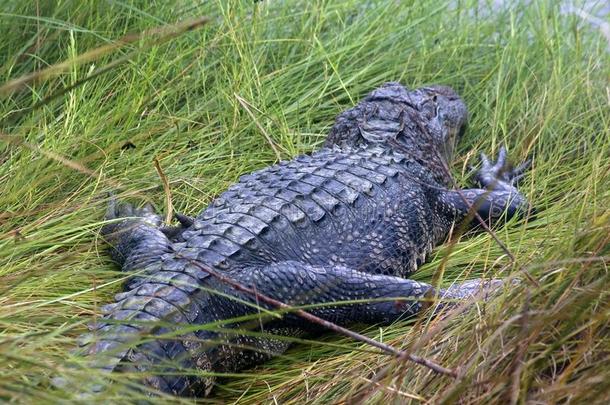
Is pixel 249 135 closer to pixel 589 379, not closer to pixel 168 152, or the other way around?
pixel 168 152

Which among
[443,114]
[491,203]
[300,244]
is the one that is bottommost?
[491,203]

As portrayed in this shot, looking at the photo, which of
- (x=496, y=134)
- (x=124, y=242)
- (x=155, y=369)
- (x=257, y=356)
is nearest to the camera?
(x=155, y=369)

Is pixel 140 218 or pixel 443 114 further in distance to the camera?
pixel 443 114

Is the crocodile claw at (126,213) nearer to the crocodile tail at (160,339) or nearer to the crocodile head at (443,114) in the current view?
the crocodile tail at (160,339)

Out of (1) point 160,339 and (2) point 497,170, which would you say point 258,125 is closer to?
(2) point 497,170

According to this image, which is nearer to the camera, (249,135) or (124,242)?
(124,242)

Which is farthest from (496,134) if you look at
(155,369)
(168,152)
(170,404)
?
(170,404)

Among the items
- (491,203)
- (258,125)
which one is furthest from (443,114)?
(258,125)

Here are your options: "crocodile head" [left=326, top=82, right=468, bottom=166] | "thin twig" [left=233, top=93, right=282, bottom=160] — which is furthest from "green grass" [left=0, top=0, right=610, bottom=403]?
"crocodile head" [left=326, top=82, right=468, bottom=166]
